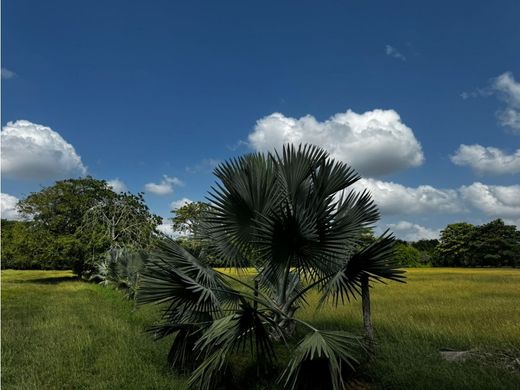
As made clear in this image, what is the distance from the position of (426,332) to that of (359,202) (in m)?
3.48

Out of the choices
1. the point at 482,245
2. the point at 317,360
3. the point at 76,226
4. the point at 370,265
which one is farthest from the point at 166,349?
the point at 482,245

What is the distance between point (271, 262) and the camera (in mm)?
4902

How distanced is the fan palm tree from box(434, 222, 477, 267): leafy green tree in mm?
55488

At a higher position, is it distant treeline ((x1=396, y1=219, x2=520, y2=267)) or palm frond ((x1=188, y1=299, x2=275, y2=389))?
distant treeline ((x1=396, y1=219, x2=520, y2=267))

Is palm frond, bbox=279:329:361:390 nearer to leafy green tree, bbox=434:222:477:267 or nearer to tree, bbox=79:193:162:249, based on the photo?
tree, bbox=79:193:162:249

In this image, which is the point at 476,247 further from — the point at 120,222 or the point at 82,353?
the point at 82,353

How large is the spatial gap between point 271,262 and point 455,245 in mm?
57463

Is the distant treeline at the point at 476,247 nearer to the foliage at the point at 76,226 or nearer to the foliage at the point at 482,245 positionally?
the foliage at the point at 482,245

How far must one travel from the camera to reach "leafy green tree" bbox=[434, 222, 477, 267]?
5362 centimetres

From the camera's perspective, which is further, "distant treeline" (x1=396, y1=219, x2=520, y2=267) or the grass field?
"distant treeline" (x1=396, y1=219, x2=520, y2=267)

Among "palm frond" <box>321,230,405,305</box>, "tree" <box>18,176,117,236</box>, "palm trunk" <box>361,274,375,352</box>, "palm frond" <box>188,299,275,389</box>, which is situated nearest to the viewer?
"palm frond" <box>188,299,275,389</box>

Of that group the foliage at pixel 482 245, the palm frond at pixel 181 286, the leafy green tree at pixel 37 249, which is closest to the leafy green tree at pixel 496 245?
the foliage at pixel 482 245

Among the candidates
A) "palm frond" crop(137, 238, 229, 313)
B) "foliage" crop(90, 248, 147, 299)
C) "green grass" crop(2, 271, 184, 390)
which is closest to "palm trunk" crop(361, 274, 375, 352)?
"palm frond" crop(137, 238, 229, 313)

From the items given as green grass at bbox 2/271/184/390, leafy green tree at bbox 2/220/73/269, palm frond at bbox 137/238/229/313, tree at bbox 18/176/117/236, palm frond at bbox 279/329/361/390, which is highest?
tree at bbox 18/176/117/236
